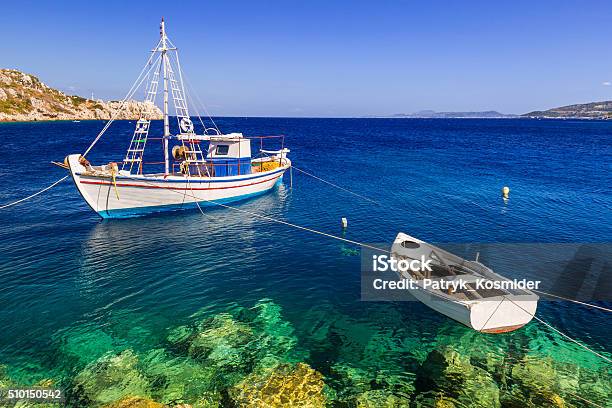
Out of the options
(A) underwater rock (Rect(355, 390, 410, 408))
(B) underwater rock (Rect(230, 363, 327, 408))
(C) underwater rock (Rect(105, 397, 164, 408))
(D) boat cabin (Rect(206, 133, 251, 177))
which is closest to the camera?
(C) underwater rock (Rect(105, 397, 164, 408))

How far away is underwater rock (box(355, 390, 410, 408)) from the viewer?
1147 cm

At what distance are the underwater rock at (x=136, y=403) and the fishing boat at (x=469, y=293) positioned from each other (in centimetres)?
1208

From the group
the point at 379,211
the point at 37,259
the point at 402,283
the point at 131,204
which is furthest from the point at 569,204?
the point at 37,259

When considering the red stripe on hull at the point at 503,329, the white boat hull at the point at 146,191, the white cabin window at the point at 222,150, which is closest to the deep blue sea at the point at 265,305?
the red stripe on hull at the point at 503,329

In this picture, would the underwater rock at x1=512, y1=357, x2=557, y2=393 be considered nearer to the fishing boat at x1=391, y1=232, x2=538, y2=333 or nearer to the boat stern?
the boat stern

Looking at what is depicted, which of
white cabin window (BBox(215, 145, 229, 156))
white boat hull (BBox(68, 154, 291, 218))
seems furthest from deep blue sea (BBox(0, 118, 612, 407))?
white cabin window (BBox(215, 145, 229, 156))

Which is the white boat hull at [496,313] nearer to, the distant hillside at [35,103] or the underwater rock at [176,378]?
the underwater rock at [176,378]

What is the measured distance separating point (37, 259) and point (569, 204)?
47.9 meters

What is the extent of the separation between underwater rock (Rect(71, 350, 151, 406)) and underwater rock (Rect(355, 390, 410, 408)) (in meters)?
7.46

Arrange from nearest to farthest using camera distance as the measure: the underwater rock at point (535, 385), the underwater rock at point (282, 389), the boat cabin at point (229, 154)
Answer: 1. the underwater rock at point (282, 389)
2. the underwater rock at point (535, 385)
3. the boat cabin at point (229, 154)

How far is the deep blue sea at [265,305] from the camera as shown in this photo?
12555 mm

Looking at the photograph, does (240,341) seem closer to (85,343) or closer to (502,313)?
(85,343)

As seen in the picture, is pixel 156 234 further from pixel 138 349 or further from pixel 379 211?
pixel 379 211

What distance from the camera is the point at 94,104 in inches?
7726
